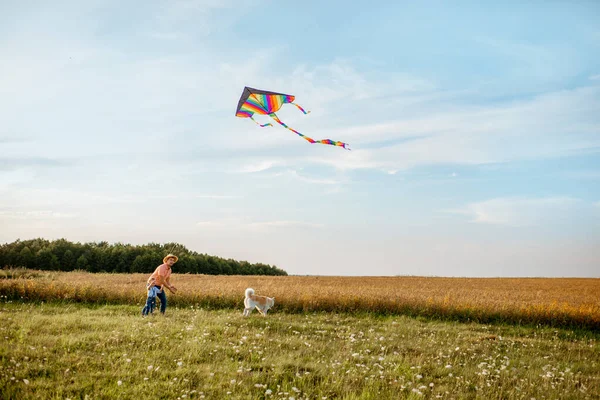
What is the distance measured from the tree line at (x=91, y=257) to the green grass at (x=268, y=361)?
1973 inches

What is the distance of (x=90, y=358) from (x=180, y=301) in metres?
11.5

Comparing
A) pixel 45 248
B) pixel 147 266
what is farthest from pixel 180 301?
pixel 45 248

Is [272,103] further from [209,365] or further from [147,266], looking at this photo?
[147,266]

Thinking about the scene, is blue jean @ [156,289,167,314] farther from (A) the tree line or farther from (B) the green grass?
(A) the tree line

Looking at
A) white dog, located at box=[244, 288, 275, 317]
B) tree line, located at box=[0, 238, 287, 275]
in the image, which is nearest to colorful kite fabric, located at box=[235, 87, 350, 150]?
white dog, located at box=[244, 288, 275, 317]

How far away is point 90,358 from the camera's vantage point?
37.1 ft

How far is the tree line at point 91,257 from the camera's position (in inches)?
2440

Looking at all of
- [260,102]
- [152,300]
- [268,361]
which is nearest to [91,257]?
[152,300]

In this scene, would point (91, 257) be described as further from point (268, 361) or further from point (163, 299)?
point (268, 361)

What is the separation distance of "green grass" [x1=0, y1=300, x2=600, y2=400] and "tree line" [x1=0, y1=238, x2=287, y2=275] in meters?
50.1

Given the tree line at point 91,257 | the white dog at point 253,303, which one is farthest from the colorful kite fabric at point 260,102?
the tree line at point 91,257

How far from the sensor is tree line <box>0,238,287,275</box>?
2440 inches

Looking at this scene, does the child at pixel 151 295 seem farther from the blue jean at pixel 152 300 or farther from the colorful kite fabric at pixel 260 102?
the colorful kite fabric at pixel 260 102

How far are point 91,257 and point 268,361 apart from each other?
204ft
